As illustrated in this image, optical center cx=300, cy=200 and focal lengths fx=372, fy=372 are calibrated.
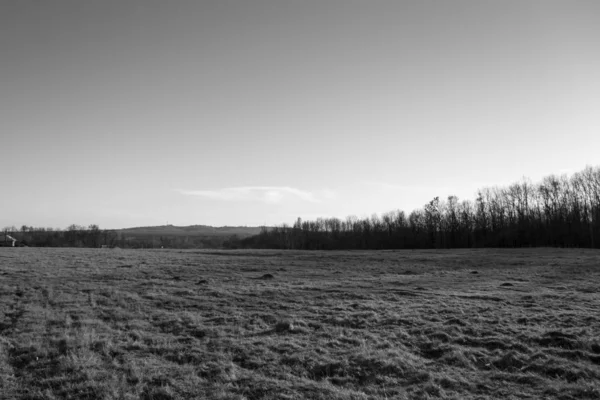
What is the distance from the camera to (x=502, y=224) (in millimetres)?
92312

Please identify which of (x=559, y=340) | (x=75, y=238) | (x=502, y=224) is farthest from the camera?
(x=75, y=238)

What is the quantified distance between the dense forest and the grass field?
68713 mm

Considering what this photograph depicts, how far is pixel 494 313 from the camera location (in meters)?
14.2

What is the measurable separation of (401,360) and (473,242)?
92127mm

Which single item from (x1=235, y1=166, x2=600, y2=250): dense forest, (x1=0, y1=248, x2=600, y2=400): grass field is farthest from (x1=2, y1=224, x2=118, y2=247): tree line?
(x1=0, y1=248, x2=600, y2=400): grass field

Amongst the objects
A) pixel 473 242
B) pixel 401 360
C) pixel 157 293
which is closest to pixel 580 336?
pixel 401 360

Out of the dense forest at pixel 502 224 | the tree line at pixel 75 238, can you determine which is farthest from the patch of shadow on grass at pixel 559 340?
Answer: the tree line at pixel 75 238

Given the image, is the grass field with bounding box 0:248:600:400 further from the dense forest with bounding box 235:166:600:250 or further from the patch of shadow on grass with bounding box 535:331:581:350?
the dense forest with bounding box 235:166:600:250

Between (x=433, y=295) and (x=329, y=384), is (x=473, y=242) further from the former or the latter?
(x=329, y=384)

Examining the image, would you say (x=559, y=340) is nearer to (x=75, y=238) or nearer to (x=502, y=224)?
(x=502, y=224)

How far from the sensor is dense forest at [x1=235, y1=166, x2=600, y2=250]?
7831 cm

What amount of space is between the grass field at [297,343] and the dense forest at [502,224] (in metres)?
68.7

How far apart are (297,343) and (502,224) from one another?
96.0 m

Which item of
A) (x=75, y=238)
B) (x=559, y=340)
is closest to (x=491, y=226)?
(x=559, y=340)
